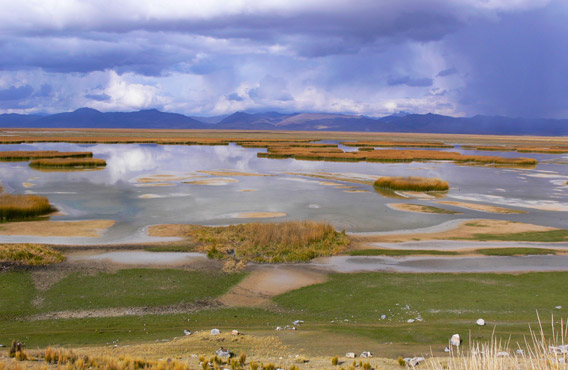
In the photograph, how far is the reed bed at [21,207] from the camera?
2440 centimetres

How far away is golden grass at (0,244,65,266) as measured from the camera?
16031 millimetres

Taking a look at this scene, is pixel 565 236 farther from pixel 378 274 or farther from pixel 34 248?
pixel 34 248

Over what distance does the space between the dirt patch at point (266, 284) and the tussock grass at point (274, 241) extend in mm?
1277

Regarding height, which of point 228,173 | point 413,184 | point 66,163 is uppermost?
point 66,163

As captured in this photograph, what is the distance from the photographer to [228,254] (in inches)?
710

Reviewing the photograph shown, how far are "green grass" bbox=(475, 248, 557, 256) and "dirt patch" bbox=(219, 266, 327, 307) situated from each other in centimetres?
784

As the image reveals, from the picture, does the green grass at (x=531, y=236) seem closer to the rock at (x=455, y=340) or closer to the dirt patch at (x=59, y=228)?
the rock at (x=455, y=340)

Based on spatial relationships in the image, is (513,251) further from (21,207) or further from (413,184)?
(21,207)

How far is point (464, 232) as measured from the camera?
22.5m

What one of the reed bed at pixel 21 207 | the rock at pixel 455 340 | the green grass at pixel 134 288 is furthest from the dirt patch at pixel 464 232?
the reed bed at pixel 21 207

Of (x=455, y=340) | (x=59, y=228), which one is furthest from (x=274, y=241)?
(x=59, y=228)

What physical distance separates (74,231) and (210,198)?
11.1 meters

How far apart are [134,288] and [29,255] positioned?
5.19m

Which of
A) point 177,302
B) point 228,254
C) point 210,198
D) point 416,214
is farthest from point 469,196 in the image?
point 177,302
